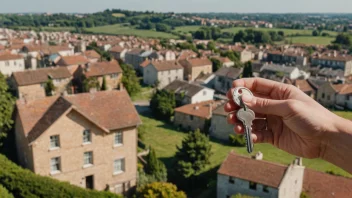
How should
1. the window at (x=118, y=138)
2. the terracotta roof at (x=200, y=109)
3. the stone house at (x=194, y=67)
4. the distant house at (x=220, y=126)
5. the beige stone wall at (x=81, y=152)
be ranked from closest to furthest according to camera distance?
the beige stone wall at (x=81, y=152) < the window at (x=118, y=138) < the distant house at (x=220, y=126) < the terracotta roof at (x=200, y=109) < the stone house at (x=194, y=67)

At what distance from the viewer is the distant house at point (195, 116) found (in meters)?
47.4

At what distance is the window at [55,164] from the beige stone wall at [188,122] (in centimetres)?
2606

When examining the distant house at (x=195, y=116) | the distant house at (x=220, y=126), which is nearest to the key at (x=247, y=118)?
the distant house at (x=220, y=126)

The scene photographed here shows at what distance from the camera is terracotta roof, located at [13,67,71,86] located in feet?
182

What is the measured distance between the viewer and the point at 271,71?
3041 inches

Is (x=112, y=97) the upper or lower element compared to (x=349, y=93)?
upper

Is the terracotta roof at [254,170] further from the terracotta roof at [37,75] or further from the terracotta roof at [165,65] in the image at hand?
the terracotta roof at [165,65]

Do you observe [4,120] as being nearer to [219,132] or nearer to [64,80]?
[219,132]

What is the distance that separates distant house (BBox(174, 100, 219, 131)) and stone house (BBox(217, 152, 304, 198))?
20.4 meters

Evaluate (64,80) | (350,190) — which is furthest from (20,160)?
(64,80)

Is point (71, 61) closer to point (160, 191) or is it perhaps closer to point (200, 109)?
point (200, 109)

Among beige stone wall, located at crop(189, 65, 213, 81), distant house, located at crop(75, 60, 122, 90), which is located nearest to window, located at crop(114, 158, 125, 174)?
distant house, located at crop(75, 60, 122, 90)

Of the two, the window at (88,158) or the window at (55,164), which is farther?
the window at (88,158)

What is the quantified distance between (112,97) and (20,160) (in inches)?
329
